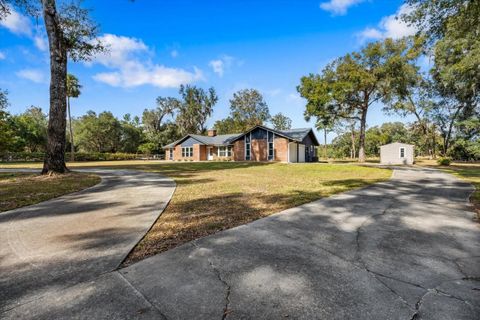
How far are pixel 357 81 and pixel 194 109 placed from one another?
3199cm

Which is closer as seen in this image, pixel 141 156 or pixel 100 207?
pixel 100 207

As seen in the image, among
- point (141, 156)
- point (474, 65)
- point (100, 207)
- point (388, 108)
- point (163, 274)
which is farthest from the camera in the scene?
point (141, 156)

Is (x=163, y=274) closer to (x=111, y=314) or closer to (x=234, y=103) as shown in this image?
(x=111, y=314)

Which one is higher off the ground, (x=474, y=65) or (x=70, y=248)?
(x=474, y=65)

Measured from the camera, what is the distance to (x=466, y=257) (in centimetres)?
305

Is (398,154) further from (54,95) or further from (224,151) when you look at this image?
(54,95)

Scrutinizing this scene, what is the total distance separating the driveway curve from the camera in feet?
7.77

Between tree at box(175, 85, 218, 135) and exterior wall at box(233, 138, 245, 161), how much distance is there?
827 inches

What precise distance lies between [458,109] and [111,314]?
47.0m

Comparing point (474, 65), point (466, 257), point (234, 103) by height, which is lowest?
point (466, 257)

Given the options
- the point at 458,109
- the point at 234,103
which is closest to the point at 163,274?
the point at 458,109

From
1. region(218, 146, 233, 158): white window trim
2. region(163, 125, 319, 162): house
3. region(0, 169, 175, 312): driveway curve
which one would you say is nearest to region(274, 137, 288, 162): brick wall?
region(163, 125, 319, 162): house

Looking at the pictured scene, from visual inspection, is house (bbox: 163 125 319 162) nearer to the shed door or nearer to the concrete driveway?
the shed door

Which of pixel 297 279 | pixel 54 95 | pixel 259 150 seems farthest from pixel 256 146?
pixel 297 279
